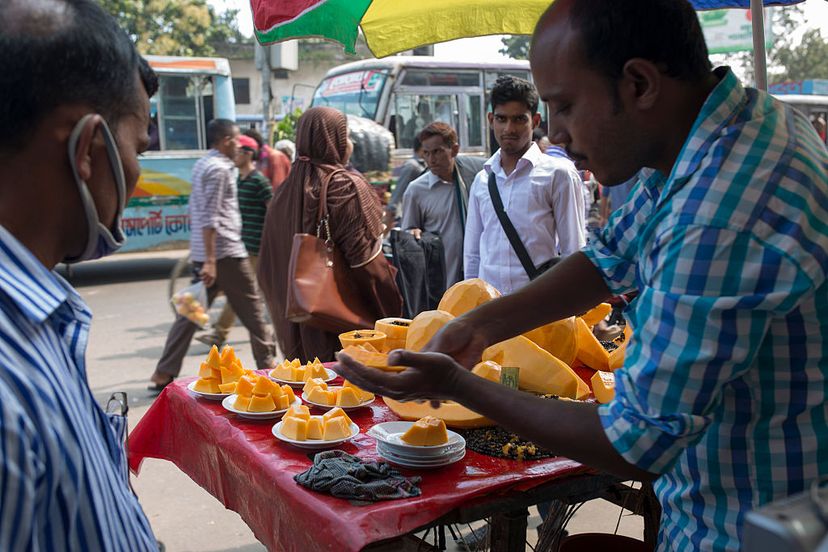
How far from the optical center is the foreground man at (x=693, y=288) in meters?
1.19

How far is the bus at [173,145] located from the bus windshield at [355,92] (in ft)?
5.28

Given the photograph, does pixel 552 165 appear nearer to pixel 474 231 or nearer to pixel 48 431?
pixel 474 231

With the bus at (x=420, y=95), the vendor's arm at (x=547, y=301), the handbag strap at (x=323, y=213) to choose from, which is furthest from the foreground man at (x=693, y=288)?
the bus at (x=420, y=95)

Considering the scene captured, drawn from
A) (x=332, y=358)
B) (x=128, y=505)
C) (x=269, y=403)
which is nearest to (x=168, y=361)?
(x=332, y=358)

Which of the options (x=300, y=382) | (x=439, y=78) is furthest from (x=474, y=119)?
(x=300, y=382)

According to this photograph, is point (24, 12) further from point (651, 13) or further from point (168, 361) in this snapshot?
point (168, 361)

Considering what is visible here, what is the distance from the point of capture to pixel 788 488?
131cm

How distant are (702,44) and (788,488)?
2.65ft

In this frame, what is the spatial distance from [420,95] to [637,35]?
10.5m

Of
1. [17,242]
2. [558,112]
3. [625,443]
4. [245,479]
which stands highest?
[558,112]

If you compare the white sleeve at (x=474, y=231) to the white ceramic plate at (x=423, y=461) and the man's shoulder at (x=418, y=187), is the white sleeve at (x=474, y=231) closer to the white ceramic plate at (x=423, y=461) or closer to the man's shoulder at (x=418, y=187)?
the man's shoulder at (x=418, y=187)

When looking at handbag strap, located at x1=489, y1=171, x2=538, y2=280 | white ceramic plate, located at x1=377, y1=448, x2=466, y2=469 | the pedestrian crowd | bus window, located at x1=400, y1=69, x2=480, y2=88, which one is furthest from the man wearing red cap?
bus window, located at x1=400, y1=69, x2=480, y2=88

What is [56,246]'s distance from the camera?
1.07 m

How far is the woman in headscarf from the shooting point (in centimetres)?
421
